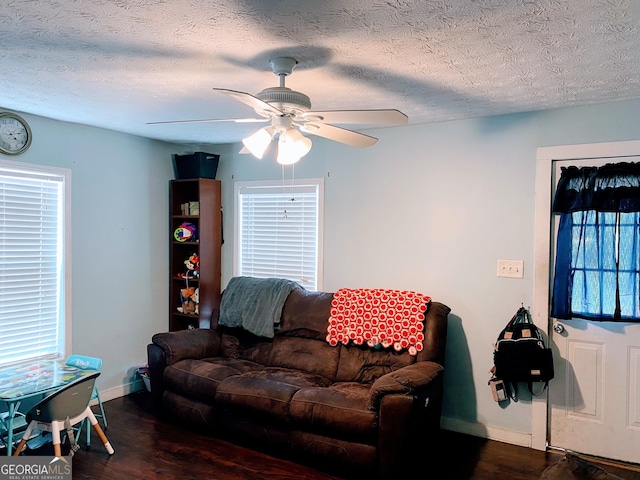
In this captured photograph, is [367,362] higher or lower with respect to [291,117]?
lower

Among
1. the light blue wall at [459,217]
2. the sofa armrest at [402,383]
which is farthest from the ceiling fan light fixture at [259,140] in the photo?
the light blue wall at [459,217]

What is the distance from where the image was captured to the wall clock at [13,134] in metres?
3.42

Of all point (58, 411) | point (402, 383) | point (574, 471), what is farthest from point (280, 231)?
point (574, 471)

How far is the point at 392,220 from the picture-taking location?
13.0 ft

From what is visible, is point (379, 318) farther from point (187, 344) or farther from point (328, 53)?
point (328, 53)

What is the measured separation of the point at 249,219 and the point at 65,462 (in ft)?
8.50

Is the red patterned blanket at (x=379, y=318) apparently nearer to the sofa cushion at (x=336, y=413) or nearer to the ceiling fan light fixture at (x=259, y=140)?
the sofa cushion at (x=336, y=413)

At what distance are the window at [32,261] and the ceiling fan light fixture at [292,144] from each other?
2.30 m

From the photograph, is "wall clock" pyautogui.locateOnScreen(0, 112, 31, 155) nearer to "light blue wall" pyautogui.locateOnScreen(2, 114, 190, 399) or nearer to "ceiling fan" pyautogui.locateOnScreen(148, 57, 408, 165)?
"light blue wall" pyautogui.locateOnScreen(2, 114, 190, 399)

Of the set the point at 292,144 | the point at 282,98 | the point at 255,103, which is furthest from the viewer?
the point at 292,144

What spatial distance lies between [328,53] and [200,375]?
2.46 m

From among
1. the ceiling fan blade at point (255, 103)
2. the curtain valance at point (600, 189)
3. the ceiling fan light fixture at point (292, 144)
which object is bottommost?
the curtain valance at point (600, 189)

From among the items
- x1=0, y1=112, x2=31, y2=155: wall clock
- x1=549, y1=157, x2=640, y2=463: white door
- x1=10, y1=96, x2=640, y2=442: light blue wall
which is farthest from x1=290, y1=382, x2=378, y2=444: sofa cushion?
x1=0, y1=112, x2=31, y2=155: wall clock

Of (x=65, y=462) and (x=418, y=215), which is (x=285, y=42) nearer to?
(x=418, y=215)
